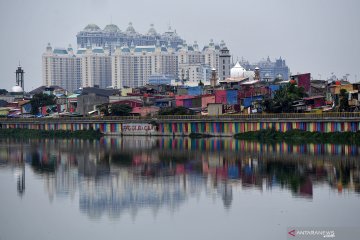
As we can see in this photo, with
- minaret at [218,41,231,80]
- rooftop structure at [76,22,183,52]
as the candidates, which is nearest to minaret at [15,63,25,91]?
minaret at [218,41,231,80]

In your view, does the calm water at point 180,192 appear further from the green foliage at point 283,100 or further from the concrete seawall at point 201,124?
the green foliage at point 283,100

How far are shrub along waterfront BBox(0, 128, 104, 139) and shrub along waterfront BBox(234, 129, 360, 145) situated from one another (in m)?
9.24

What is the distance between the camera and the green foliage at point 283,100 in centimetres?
4000

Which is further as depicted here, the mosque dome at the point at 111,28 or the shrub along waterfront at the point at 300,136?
the mosque dome at the point at 111,28

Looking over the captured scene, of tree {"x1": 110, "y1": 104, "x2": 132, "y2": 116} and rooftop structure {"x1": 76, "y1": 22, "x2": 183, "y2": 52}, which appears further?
rooftop structure {"x1": 76, "y1": 22, "x2": 183, "y2": 52}

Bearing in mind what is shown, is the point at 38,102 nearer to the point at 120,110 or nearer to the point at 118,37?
the point at 120,110

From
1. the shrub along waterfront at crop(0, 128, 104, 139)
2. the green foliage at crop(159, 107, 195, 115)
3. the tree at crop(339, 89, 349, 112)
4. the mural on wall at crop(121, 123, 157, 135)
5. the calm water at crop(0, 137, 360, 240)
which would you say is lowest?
the calm water at crop(0, 137, 360, 240)

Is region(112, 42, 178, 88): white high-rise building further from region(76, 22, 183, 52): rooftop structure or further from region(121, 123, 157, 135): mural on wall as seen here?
region(121, 123, 157, 135): mural on wall

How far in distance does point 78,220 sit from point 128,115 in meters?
27.3

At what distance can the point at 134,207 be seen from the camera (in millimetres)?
21297

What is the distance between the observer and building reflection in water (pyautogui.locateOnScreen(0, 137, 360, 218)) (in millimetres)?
22766

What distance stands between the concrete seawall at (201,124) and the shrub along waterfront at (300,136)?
386mm

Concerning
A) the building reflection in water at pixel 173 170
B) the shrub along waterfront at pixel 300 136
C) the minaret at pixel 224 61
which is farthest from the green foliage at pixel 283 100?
the minaret at pixel 224 61

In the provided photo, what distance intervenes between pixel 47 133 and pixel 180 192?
2595 centimetres
